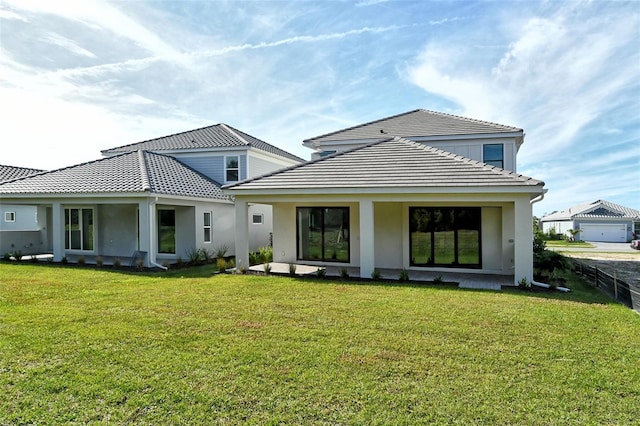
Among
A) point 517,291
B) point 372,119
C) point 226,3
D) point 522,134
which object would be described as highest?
point 226,3

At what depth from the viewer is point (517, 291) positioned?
409 inches

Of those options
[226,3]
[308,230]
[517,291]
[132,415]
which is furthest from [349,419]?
[226,3]

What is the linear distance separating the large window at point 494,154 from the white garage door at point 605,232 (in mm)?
39979

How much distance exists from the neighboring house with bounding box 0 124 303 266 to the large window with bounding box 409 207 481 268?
9669mm

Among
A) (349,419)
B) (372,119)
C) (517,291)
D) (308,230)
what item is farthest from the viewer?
(372,119)

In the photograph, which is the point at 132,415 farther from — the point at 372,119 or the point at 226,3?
the point at 372,119

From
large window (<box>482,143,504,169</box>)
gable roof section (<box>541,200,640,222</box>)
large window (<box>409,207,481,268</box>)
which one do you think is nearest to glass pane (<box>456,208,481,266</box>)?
large window (<box>409,207,481,268</box>)

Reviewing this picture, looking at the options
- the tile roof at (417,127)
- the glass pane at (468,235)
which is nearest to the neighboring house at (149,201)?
the tile roof at (417,127)

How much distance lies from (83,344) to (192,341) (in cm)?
174

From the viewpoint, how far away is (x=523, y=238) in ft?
35.5

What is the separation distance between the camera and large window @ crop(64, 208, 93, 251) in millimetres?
18234

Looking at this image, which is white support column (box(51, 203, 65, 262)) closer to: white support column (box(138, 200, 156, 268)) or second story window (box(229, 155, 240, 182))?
white support column (box(138, 200, 156, 268))

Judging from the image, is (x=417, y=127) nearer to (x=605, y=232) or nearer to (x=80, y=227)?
(x=80, y=227)

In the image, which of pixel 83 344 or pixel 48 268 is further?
pixel 48 268
